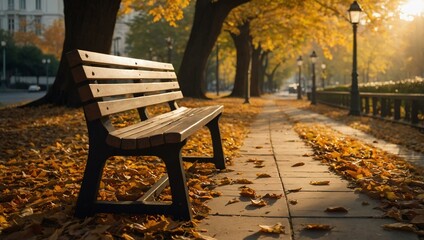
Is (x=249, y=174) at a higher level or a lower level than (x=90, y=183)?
lower

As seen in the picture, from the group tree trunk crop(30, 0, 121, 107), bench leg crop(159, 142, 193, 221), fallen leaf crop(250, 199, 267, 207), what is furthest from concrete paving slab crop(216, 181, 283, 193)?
tree trunk crop(30, 0, 121, 107)

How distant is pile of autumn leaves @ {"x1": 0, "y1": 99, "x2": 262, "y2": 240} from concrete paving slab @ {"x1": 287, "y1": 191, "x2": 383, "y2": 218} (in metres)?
0.70

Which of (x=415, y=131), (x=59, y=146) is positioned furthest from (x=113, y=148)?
(x=415, y=131)

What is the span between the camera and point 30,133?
759 centimetres

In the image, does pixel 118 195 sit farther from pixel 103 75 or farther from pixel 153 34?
pixel 153 34

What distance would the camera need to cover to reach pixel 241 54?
31.1 m

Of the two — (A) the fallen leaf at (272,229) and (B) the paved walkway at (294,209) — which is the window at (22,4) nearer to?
(B) the paved walkway at (294,209)

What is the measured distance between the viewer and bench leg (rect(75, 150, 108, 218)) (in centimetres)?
307

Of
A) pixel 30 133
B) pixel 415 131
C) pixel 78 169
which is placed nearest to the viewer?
pixel 78 169

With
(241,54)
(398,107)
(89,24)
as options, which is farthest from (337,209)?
(241,54)

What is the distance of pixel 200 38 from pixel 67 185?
49.1ft

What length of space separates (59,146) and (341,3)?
18.5 m

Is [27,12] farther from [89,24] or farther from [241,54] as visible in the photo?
[89,24]

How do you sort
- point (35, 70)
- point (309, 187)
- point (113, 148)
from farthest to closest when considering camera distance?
point (35, 70)
point (309, 187)
point (113, 148)
